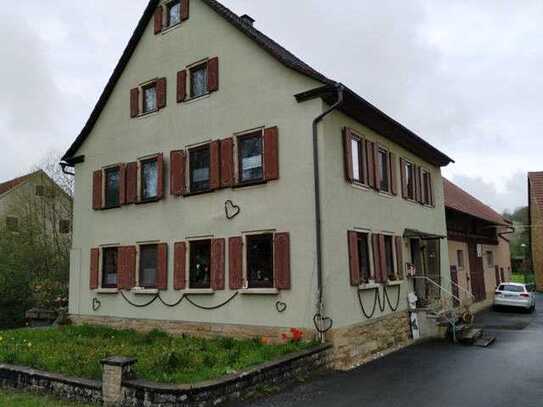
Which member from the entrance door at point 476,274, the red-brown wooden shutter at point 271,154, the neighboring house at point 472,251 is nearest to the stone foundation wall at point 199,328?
the red-brown wooden shutter at point 271,154

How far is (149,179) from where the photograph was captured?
14602 mm

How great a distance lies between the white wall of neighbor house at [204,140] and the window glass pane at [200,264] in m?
0.35

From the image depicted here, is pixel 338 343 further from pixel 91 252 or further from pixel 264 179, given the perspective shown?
pixel 91 252

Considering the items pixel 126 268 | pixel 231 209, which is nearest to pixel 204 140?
pixel 231 209

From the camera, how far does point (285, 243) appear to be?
1102cm

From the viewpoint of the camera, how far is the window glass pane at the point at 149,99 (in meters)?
14.9

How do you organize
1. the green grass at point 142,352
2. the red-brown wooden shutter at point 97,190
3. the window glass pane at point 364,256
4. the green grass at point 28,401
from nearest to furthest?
1. the green grass at point 28,401
2. the green grass at point 142,352
3. the window glass pane at point 364,256
4. the red-brown wooden shutter at point 97,190

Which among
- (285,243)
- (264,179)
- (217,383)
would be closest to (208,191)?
(264,179)

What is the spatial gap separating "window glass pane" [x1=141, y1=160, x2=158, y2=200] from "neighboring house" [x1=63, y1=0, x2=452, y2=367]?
0.05m

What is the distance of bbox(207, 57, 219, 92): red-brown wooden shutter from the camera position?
12.9m

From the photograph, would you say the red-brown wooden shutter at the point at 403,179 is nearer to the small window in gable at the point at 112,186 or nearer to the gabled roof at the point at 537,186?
the small window in gable at the point at 112,186

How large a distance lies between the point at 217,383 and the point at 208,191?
6139 millimetres

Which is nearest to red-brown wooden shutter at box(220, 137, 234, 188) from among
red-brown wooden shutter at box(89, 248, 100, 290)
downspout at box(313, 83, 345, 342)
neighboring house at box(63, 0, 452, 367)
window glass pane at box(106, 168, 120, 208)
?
neighboring house at box(63, 0, 452, 367)

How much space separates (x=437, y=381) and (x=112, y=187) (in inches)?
444
